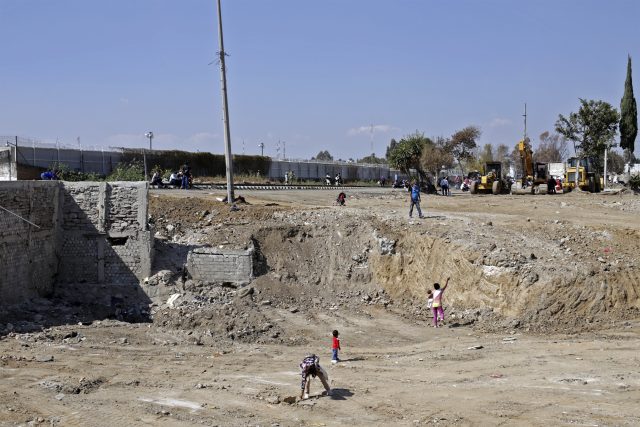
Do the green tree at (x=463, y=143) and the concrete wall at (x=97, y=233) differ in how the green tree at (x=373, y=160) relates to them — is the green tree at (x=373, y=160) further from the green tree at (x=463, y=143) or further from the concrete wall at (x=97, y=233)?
the concrete wall at (x=97, y=233)

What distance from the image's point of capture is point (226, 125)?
2758 centimetres

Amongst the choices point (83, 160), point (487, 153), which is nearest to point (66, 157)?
point (83, 160)

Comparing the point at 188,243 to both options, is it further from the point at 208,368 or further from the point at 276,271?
the point at 208,368

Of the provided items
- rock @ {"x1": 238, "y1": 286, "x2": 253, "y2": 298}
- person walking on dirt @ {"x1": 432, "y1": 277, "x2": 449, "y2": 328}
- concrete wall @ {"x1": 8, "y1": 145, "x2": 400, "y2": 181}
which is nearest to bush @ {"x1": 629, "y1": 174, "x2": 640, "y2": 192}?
concrete wall @ {"x1": 8, "y1": 145, "x2": 400, "y2": 181}

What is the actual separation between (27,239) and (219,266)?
211 inches

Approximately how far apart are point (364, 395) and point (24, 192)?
12004 millimetres

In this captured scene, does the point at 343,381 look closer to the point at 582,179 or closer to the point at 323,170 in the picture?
the point at 582,179

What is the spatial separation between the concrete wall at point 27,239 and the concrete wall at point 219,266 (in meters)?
4.01

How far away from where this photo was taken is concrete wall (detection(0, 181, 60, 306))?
1989 cm

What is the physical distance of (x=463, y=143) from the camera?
71.2m

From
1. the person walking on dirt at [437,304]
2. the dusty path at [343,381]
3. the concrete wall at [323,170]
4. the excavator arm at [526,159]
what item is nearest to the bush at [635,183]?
the excavator arm at [526,159]

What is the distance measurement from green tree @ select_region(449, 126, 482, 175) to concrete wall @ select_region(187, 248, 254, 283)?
5029 cm

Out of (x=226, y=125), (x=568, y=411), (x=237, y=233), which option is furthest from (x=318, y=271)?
(x=568, y=411)

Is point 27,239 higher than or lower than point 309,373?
higher
